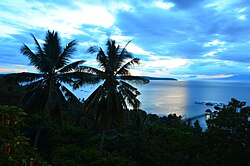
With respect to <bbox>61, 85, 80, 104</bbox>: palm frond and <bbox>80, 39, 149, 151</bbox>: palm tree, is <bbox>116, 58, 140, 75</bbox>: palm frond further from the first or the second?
<bbox>61, 85, 80, 104</bbox>: palm frond

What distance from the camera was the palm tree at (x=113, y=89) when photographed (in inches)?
562

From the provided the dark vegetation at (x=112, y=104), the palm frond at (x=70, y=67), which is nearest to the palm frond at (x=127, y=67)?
the dark vegetation at (x=112, y=104)

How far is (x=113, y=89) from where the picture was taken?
14.3 metres

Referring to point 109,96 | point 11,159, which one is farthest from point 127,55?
point 11,159

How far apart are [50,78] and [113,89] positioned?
3696mm

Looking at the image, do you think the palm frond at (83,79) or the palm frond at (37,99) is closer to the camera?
the palm frond at (37,99)

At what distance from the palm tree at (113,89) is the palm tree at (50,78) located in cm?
93

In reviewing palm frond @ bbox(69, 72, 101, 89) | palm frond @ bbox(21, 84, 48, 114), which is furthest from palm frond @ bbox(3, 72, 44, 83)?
palm frond @ bbox(69, 72, 101, 89)

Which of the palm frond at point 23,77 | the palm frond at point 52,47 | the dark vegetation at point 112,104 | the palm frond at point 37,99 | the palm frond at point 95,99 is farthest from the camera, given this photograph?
the palm frond at point 52,47

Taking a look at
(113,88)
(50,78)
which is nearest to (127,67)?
(113,88)

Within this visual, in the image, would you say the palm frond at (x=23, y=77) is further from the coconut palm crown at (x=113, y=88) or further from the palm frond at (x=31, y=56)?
the coconut palm crown at (x=113, y=88)

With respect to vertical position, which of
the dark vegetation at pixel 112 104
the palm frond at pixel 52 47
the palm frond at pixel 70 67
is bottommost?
the dark vegetation at pixel 112 104

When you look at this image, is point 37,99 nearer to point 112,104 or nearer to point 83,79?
point 83,79

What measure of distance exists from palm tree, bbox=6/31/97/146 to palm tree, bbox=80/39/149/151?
0.93 metres
